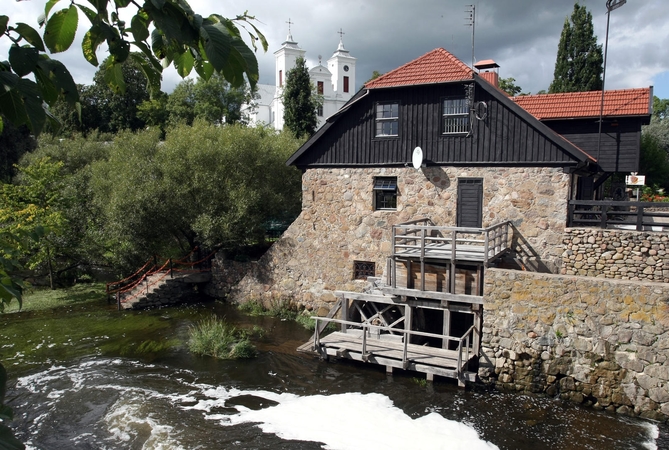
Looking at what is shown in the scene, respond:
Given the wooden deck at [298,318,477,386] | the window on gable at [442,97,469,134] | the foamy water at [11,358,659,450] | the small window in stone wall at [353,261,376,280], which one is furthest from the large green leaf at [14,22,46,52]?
the small window in stone wall at [353,261,376,280]

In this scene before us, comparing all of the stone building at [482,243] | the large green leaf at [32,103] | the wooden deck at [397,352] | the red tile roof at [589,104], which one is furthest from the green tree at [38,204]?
the large green leaf at [32,103]

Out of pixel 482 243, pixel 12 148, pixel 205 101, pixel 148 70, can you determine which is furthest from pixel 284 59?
pixel 148 70

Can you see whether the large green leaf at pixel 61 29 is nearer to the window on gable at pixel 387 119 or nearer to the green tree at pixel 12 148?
the window on gable at pixel 387 119

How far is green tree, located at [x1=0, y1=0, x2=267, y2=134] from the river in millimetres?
8759

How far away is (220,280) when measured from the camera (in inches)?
767

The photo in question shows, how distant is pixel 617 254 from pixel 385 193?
722cm

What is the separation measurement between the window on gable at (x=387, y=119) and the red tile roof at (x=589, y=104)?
4792 mm

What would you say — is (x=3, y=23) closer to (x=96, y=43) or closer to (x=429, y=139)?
(x=96, y=43)

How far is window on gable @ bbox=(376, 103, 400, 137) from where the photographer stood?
53.9 ft

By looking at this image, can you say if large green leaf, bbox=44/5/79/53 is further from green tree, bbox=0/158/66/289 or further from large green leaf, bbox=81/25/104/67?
green tree, bbox=0/158/66/289

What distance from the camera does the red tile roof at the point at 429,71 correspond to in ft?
50.3

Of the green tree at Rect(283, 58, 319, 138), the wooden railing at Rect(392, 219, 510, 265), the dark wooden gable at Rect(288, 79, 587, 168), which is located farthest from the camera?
the green tree at Rect(283, 58, 319, 138)

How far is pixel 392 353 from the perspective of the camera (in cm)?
1270

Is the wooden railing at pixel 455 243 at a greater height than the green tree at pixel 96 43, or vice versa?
the green tree at pixel 96 43
